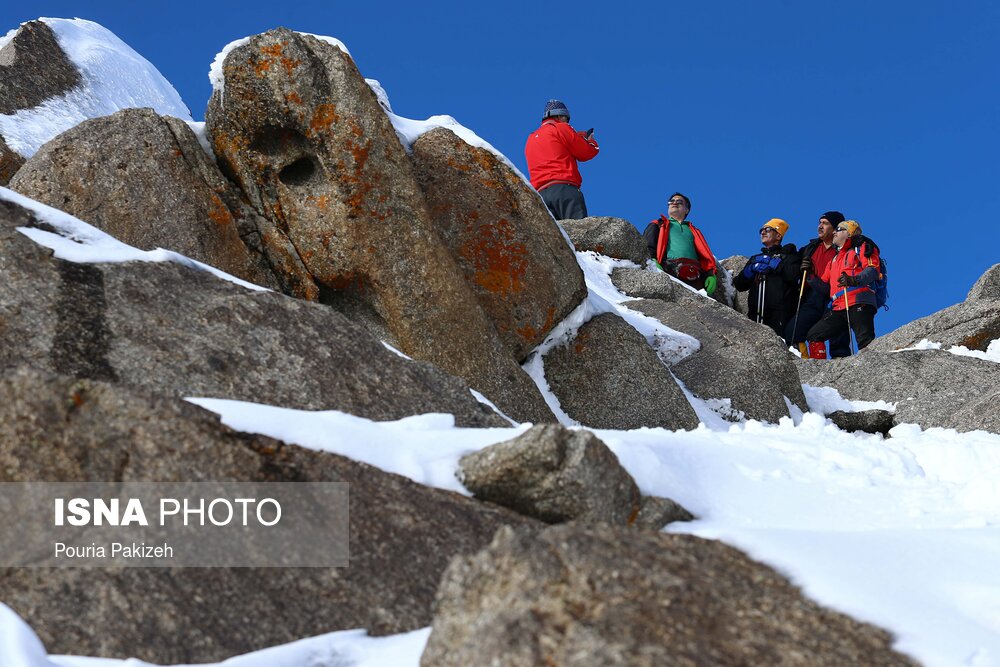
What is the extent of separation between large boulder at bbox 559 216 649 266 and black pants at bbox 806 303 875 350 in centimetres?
381

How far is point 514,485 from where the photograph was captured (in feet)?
19.2

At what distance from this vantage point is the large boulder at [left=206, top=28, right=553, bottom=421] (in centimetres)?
1164

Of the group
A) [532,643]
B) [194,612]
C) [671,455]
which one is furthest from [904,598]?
[194,612]

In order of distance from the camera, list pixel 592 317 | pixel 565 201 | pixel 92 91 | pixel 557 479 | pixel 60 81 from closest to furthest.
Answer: pixel 557 479, pixel 592 317, pixel 60 81, pixel 92 91, pixel 565 201

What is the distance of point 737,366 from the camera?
600 inches

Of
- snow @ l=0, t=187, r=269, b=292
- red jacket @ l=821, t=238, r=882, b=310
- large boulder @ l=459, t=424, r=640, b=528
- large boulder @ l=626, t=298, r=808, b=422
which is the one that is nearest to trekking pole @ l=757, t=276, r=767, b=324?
red jacket @ l=821, t=238, r=882, b=310

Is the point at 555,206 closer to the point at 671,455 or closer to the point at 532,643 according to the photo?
the point at 671,455

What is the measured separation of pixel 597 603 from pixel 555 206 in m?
18.7

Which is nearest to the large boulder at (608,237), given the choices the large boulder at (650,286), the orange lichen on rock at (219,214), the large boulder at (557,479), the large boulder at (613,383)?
the large boulder at (650,286)

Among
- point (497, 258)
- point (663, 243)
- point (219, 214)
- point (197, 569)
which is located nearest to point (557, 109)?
point (663, 243)

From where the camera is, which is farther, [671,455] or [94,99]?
[94,99]

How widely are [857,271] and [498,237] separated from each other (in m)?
9.91

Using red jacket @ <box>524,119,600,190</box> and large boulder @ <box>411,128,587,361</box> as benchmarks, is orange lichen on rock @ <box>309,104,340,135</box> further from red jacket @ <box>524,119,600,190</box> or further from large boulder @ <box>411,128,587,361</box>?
red jacket @ <box>524,119,600,190</box>

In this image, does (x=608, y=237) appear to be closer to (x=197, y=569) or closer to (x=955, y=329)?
(x=955, y=329)
